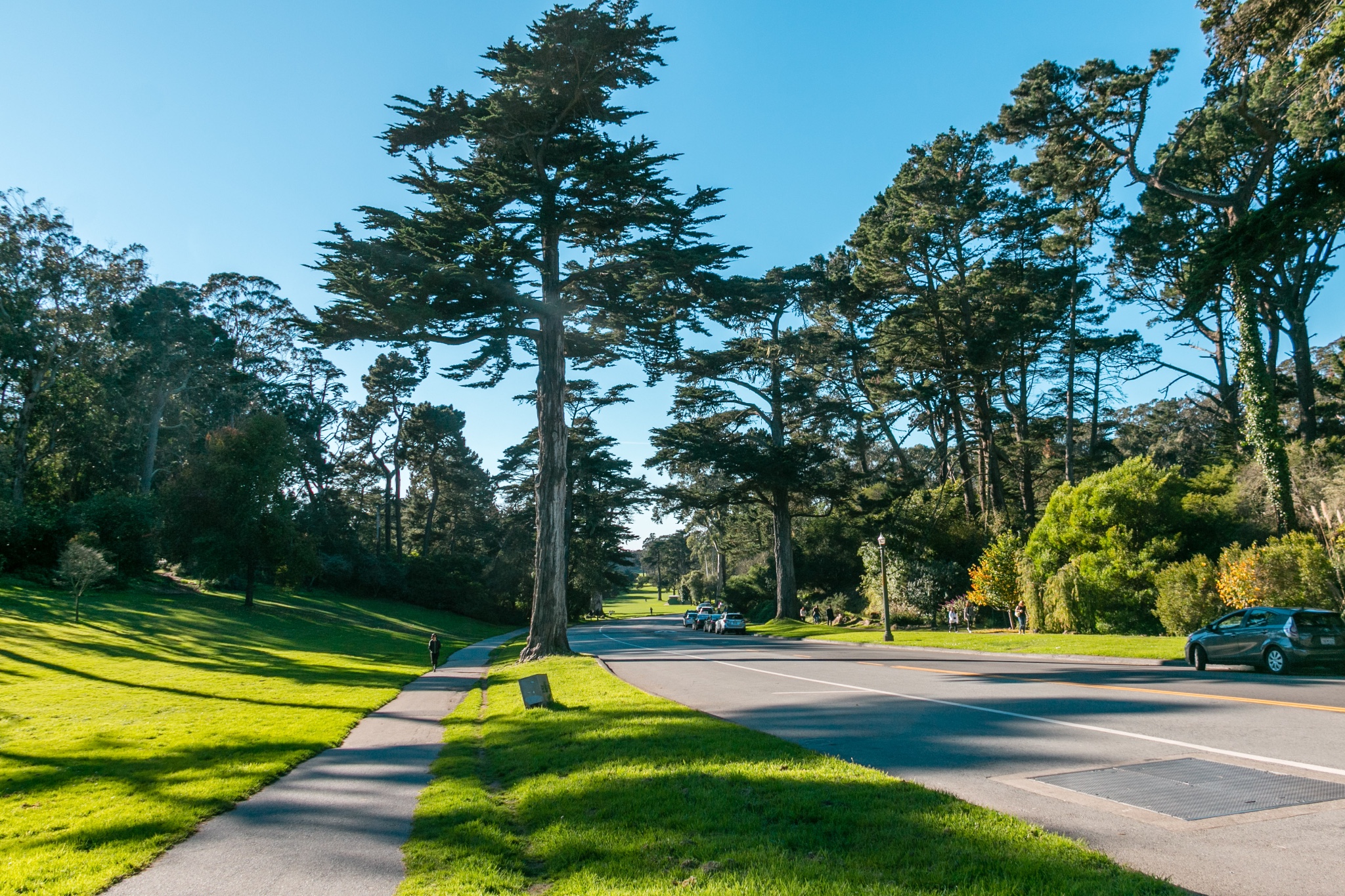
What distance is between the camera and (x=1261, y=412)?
24.0 metres

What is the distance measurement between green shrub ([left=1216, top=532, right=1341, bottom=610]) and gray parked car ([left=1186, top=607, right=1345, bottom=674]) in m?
4.97

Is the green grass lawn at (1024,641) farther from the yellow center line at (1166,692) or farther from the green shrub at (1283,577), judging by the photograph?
the yellow center line at (1166,692)

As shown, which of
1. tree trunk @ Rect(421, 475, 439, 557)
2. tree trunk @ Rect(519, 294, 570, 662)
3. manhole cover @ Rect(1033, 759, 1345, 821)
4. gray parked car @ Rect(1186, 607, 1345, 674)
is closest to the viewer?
manhole cover @ Rect(1033, 759, 1345, 821)

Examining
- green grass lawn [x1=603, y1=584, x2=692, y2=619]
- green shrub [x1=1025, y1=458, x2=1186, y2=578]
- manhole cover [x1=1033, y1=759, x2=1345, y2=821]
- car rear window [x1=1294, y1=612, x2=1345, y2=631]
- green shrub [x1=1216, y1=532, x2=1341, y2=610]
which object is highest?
green shrub [x1=1025, y1=458, x2=1186, y2=578]

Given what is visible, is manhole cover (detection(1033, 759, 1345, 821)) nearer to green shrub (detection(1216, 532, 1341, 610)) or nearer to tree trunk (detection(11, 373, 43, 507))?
green shrub (detection(1216, 532, 1341, 610))

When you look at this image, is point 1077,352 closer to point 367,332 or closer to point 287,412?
point 367,332

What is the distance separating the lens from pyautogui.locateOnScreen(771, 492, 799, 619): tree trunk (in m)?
41.4

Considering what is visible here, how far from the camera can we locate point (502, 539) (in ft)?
205

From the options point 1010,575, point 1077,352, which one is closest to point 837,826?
point 1010,575

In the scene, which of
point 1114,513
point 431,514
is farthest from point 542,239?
point 431,514

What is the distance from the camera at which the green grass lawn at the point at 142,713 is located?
6.39 m

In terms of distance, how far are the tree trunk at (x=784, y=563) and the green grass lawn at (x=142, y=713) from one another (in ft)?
65.4

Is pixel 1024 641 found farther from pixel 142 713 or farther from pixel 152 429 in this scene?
pixel 152 429

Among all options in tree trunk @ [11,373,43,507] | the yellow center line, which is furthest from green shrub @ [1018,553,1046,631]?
tree trunk @ [11,373,43,507]
